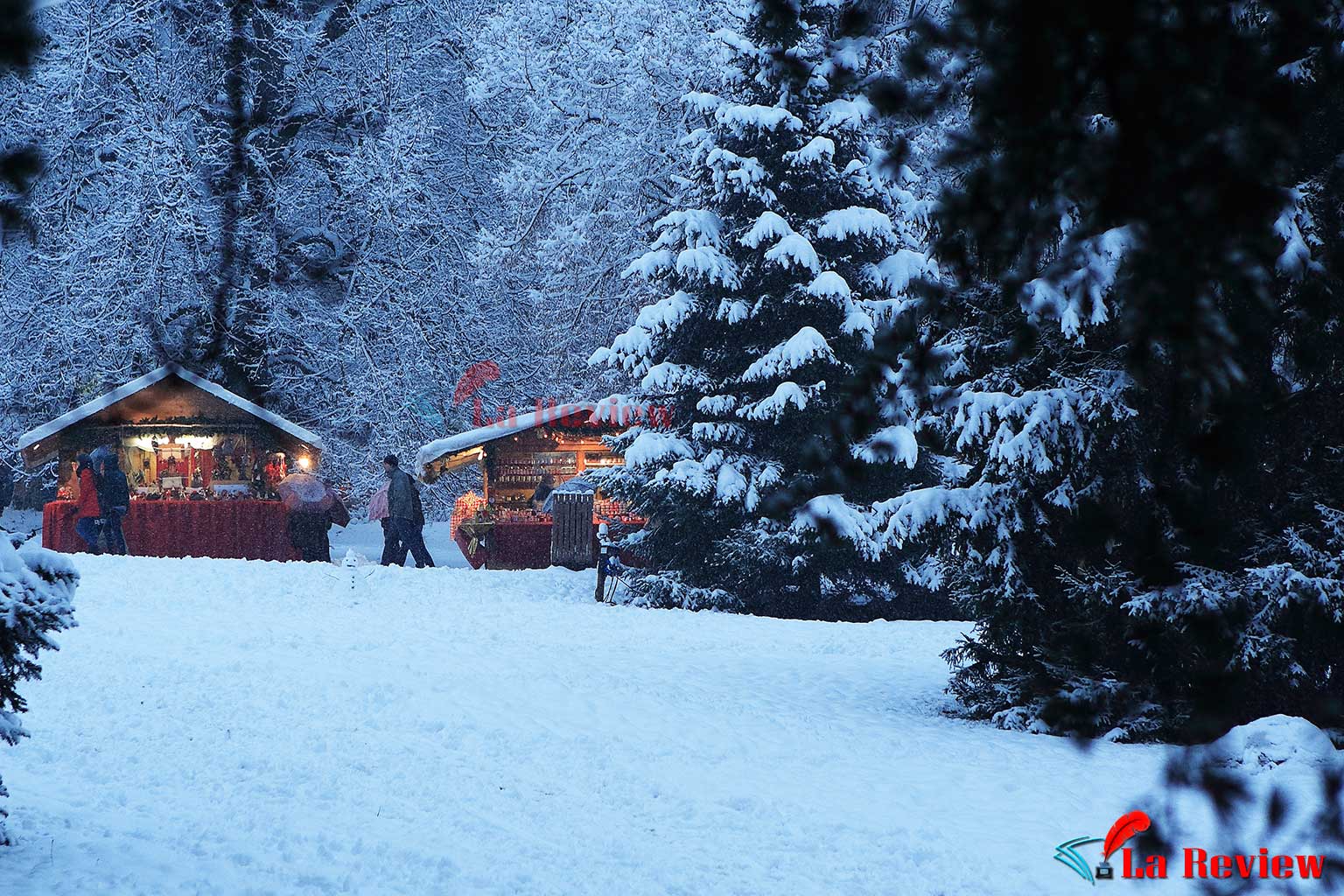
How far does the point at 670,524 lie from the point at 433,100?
1996cm

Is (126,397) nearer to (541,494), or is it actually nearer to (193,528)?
(193,528)

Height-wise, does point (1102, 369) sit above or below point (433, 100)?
below

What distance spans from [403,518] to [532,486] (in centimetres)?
705

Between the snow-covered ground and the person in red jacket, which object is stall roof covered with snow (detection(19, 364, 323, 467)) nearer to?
the person in red jacket

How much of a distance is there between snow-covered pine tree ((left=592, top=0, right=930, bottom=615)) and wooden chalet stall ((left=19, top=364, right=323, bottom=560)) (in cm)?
906

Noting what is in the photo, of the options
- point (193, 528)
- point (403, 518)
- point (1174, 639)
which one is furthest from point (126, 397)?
point (1174, 639)

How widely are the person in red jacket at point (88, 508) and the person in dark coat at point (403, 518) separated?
16.0ft

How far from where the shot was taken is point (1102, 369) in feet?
30.5

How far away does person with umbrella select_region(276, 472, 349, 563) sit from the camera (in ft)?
80.0

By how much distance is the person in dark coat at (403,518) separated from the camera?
915 inches

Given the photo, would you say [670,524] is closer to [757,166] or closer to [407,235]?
[757,166]

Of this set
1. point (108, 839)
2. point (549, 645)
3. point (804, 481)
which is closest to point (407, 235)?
→ point (549, 645)

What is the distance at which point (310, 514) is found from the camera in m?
24.4

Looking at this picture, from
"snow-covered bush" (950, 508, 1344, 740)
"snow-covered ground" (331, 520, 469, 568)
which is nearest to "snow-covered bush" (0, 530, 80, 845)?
"snow-covered bush" (950, 508, 1344, 740)
